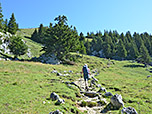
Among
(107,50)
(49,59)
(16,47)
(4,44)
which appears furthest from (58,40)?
(107,50)

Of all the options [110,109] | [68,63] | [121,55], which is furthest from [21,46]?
[121,55]

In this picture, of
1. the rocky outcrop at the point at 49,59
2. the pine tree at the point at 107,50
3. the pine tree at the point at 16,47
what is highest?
the pine tree at the point at 107,50

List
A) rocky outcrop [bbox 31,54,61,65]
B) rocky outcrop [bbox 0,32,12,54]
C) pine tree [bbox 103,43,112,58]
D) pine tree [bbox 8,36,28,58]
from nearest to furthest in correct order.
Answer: rocky outcrop [bbox 31,54,61,65], pine tree [bbox 8,36,28,58], rocky outcrop [bbox 0,32,12,54], pine tree [bbox 103,43,112,58]

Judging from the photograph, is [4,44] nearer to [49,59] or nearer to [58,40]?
[49,59]

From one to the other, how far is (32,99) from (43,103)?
4.40 ft

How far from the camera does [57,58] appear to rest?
44.6 meters

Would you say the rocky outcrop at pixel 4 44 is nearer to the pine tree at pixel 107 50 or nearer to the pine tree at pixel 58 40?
the pine tree at pixel 58 40

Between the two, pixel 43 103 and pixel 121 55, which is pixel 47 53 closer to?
pixel 43 103

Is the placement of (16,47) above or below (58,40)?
below

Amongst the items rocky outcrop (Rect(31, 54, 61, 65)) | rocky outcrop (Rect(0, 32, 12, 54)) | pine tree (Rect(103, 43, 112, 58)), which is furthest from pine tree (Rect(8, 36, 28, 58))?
pine tree (Rect(103, 43, 112, 58))

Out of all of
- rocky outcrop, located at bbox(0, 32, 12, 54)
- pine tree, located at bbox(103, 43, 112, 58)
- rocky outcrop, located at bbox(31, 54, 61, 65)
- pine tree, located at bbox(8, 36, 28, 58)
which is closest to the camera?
rocky outcrop, located at bbox(31, 54, 61, 65)

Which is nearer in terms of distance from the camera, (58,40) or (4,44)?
(58,40)

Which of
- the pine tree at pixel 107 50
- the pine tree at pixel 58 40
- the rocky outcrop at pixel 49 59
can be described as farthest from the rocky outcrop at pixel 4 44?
the pine tree at pixel 107 50

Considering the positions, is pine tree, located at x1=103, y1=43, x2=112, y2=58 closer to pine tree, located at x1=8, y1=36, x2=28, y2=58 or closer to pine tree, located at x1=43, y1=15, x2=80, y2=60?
pine tree, located at x1=43, y1=15, x2=80, y2=60
